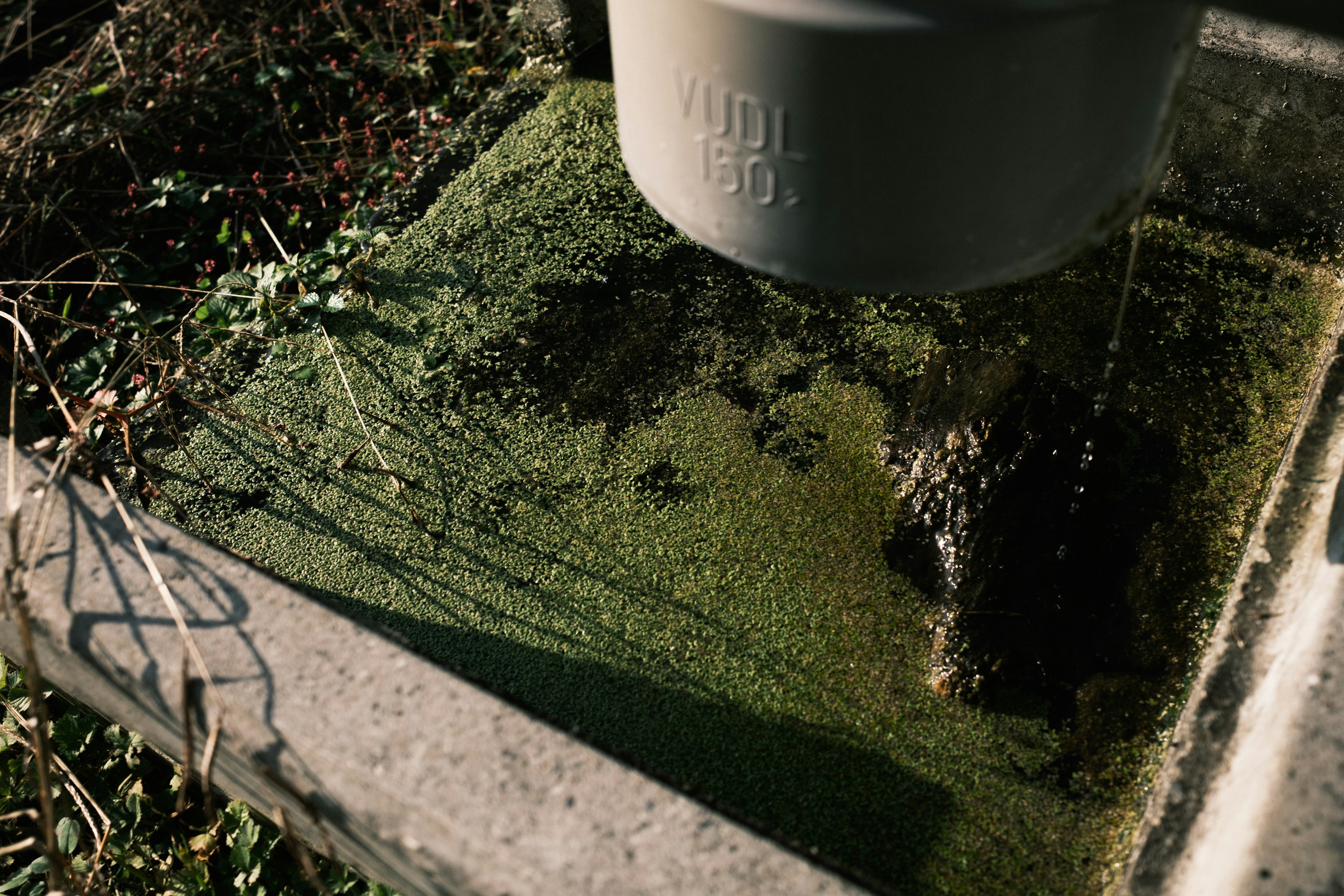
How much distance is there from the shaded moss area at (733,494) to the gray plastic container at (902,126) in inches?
31.2

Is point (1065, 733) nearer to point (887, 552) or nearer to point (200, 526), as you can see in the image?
point (887, 552)

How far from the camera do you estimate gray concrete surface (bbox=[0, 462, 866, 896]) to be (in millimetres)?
1093

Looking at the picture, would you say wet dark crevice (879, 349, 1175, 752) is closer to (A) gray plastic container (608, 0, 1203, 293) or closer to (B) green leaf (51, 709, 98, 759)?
(A) gray plastic container (608, 0, 1203, 293)

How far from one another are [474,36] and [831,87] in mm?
2694

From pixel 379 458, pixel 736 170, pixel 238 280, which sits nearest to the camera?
pixel 736 170

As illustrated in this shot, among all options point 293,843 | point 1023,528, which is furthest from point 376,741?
point 1023,528

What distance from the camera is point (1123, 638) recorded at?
1.76m

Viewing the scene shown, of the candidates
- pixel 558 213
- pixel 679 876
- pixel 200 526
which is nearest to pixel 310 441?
pixel 200 526

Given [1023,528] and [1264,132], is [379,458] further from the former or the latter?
[1264,132]

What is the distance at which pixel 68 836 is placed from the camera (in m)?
1.74

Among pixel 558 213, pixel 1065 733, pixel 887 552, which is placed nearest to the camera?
pixel 1065 733

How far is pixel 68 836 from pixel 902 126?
1817 millimetres

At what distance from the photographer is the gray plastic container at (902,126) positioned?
0.98 meters

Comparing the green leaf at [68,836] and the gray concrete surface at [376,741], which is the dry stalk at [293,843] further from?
the green leaf at [68,836]
